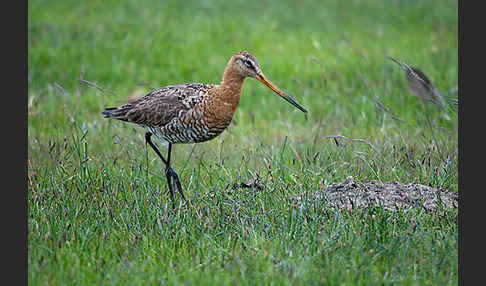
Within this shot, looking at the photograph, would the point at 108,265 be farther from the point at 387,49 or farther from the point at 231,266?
the point at 387,49

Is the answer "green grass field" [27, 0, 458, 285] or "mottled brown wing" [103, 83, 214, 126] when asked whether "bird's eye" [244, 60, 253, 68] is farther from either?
"green grass field" [27, 0, 458, 285]

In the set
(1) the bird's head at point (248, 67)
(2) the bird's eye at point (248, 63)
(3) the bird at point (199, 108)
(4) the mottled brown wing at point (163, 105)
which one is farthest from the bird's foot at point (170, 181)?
(2) the bird's eye at point (248, 63)

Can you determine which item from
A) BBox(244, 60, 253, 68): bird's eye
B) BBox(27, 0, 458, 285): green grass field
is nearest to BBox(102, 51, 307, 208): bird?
BBox(244, 60, 253, 68): bird's eye

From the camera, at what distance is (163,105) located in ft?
19.5

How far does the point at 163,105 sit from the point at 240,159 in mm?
1167

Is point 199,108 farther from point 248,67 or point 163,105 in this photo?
point 248,67

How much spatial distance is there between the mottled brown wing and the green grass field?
364 millimetres

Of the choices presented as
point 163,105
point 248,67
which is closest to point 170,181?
point 163,105

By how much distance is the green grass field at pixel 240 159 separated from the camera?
439cm

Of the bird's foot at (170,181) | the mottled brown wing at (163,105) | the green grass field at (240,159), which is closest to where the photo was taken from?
the green grass field at (240,159)

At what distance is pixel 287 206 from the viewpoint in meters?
5.26

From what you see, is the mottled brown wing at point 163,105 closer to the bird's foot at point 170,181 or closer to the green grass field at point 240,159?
the green grass field at point 240,159

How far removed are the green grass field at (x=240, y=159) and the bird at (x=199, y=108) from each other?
14.2 inches

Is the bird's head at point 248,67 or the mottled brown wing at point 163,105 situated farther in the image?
the mottled brown wing at point 163,105
